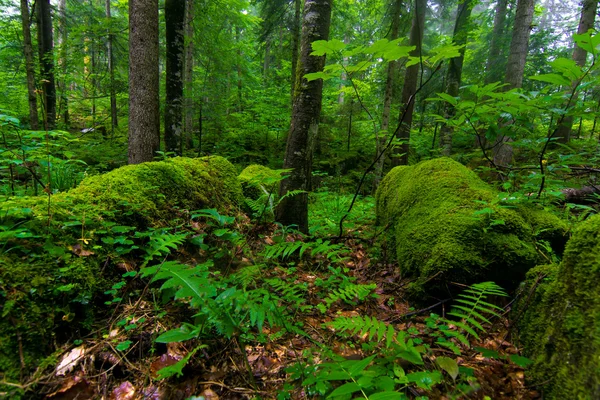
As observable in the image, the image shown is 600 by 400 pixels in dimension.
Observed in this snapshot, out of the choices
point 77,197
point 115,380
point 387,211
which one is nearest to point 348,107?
point 387,211

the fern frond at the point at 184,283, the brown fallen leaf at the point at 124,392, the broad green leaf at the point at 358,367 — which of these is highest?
the fern frond at the point at 184,283

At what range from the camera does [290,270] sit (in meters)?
3.18

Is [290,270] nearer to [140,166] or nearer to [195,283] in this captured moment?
[195,283]

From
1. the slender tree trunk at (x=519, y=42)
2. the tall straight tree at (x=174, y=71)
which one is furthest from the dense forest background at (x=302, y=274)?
the slender tree trunk at (x=519, y=42)

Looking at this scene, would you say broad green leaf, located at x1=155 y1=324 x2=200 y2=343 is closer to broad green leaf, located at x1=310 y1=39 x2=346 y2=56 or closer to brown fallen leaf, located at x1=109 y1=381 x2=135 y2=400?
brown fallen leaf, located at x1=109 y1=381 x2=135 y2=400

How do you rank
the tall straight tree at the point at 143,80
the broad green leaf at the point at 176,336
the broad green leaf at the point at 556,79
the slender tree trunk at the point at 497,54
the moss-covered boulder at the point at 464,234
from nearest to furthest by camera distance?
the broad green leaf at the point at 176,336 → the broad green leaf at the point at 556,79 → the moss-covered boulder at the point at 464,234 → the tall straight tree at the point at 143,80 → the slender tree trunk at the point at 497,54

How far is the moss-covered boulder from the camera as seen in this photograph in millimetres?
2434

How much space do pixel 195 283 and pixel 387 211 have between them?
3811 mm

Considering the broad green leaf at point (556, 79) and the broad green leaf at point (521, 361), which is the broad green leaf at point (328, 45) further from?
the broad green leaf at point (521, 361)

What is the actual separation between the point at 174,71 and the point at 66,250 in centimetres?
585

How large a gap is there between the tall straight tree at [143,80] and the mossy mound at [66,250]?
9.63ft

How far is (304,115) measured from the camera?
396cm

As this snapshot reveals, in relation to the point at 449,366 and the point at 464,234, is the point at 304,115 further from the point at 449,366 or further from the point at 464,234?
the point at 449,366

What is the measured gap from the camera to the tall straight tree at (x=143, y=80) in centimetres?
508
